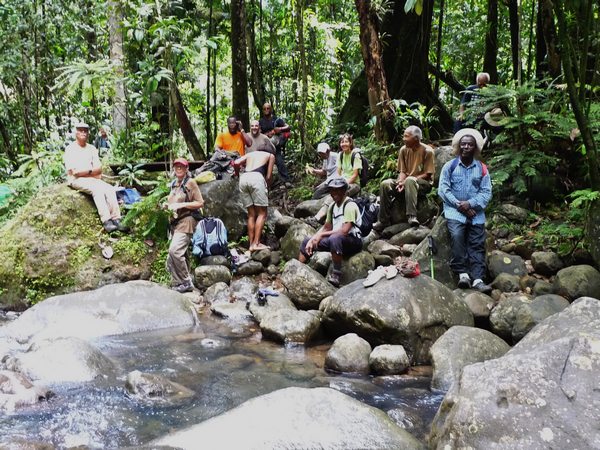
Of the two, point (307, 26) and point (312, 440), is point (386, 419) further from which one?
point (307, 26)

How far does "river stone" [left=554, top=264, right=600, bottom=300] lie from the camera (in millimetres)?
6293

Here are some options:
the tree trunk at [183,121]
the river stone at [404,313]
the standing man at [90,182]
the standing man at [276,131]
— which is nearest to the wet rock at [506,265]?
the river stone at [404,313]

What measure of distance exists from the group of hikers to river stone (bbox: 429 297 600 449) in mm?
3552

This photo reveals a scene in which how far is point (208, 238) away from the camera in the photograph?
345 inches

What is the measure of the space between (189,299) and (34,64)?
10756 mm

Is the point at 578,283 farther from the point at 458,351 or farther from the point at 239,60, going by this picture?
the point at 239,60

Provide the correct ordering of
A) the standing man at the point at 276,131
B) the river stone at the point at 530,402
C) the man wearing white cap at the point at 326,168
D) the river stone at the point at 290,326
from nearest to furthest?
1. the river stone at the point at 530,402
2. the river stone at the point at 290,326
3. the man wearing white cap at the point at 326,168
4. the standing man at the point at 276,131

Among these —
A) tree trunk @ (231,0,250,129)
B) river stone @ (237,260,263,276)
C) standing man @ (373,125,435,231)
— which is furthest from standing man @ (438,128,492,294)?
tree trunk @ (231,0,250,129)

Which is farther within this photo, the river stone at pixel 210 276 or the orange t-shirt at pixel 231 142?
the orange t-shirt at pixel 231 142

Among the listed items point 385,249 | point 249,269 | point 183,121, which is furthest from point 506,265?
point 183,121

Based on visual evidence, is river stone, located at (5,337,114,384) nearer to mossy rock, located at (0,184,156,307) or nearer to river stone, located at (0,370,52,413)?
river stone, located at (0,370,52,413)

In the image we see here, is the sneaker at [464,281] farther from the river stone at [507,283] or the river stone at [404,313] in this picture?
the river stone at [404,313]

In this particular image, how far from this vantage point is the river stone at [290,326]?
21.1 ft

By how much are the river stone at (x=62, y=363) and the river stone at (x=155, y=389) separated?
40 cm
